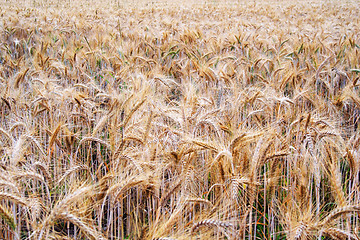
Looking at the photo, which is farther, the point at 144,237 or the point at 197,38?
the point at 197,38

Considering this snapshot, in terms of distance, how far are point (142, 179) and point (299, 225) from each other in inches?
27.1

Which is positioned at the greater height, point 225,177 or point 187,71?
point 187,71

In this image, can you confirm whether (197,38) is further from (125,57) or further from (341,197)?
(341,197)

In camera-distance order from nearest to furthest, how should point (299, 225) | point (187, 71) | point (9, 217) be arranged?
point (9, 217) → point (299, 225) → point (187, 71)

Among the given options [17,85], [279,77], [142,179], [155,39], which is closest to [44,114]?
[17,85]

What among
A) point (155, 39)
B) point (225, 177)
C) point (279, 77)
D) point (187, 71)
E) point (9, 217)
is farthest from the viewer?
point (155, 39)

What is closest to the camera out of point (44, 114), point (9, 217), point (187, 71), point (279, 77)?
point (9, 217)

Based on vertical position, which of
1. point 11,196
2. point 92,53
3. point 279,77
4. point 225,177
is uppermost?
point 92,53

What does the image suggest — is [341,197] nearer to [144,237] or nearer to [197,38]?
[144,237]

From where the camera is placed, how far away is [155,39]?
5742 millimetres

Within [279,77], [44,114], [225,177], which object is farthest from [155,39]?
[225,177]

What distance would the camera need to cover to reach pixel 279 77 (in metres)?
3.47

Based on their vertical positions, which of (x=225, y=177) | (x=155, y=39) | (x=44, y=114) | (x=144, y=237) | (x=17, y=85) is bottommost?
(x=144, y=237)

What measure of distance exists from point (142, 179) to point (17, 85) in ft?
7.36
